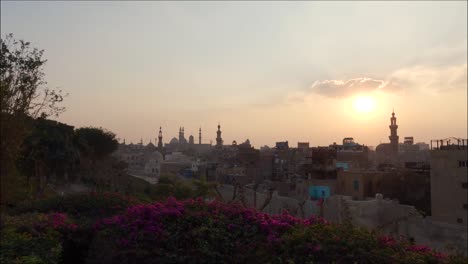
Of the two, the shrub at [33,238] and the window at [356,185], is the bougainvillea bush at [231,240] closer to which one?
the shrub at [33,238]

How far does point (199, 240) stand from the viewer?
23.4 ft

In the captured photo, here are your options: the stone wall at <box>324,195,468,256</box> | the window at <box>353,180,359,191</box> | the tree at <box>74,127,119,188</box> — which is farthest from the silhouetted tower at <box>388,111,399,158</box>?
the stone wall at <box>324,195,468,256</box>

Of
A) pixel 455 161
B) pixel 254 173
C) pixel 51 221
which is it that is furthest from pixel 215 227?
pixel 254 173

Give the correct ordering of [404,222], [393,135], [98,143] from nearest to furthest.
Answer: [404,222]
[98,143]
[393,135]

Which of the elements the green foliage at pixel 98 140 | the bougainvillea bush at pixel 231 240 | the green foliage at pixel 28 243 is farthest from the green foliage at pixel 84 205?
the green foliage at pixel 98 140

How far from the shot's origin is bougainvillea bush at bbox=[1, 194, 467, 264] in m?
6.30

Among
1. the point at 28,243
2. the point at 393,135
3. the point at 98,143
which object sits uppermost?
the point at 393,135

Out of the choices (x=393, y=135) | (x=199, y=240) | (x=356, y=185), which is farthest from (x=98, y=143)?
(x=393, y=135)

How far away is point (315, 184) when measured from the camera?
3934 cm

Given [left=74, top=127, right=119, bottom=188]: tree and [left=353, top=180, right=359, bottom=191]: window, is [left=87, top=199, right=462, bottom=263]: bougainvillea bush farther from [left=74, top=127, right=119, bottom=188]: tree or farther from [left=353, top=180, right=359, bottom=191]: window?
[left=74, top=127, right=119, bottom=188]: tree

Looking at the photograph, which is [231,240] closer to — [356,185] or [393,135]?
[356,185]

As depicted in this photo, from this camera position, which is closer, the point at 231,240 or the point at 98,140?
the point at 231,240

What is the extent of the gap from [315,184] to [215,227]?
32.6 meters

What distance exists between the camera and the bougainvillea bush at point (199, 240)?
630 centimetres
